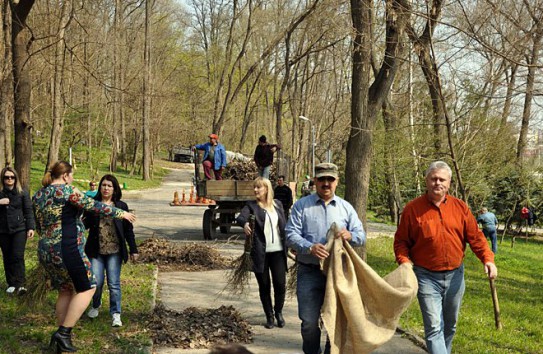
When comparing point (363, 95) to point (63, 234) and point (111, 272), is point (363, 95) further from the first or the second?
point (63, 234)

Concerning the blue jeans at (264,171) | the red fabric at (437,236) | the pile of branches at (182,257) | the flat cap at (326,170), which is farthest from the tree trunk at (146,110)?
the red fabric at (437,236)

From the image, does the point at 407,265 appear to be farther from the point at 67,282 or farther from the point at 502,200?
the point at 502,200

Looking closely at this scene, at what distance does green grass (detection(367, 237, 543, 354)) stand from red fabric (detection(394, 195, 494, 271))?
2.13 meters

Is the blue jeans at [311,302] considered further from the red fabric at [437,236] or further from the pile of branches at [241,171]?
the pile of branches at [241,171]

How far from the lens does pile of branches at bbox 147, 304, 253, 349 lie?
7018 mm

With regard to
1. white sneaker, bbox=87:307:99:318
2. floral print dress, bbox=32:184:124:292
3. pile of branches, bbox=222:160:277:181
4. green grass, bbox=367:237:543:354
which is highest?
pile of branches, bbox=222:160:277:181

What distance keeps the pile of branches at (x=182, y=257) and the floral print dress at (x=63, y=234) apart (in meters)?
6.44

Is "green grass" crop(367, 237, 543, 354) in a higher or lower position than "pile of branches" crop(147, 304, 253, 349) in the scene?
lower

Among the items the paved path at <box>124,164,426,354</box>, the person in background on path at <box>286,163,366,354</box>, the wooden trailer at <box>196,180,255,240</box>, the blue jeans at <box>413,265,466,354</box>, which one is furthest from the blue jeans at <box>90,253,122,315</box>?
the wooden trailer at <box>196,180,255,240</box>

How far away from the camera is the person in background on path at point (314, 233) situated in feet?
17.8

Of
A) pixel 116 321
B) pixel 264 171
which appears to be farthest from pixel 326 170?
pixel 264 171

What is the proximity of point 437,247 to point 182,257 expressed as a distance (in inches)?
334

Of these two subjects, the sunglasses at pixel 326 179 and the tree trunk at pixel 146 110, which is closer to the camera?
the sunglasses at pixel 326 179

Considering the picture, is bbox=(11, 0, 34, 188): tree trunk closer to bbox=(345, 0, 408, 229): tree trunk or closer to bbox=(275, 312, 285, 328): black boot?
bbox=(345, 0, 408, 229): tree trunk
